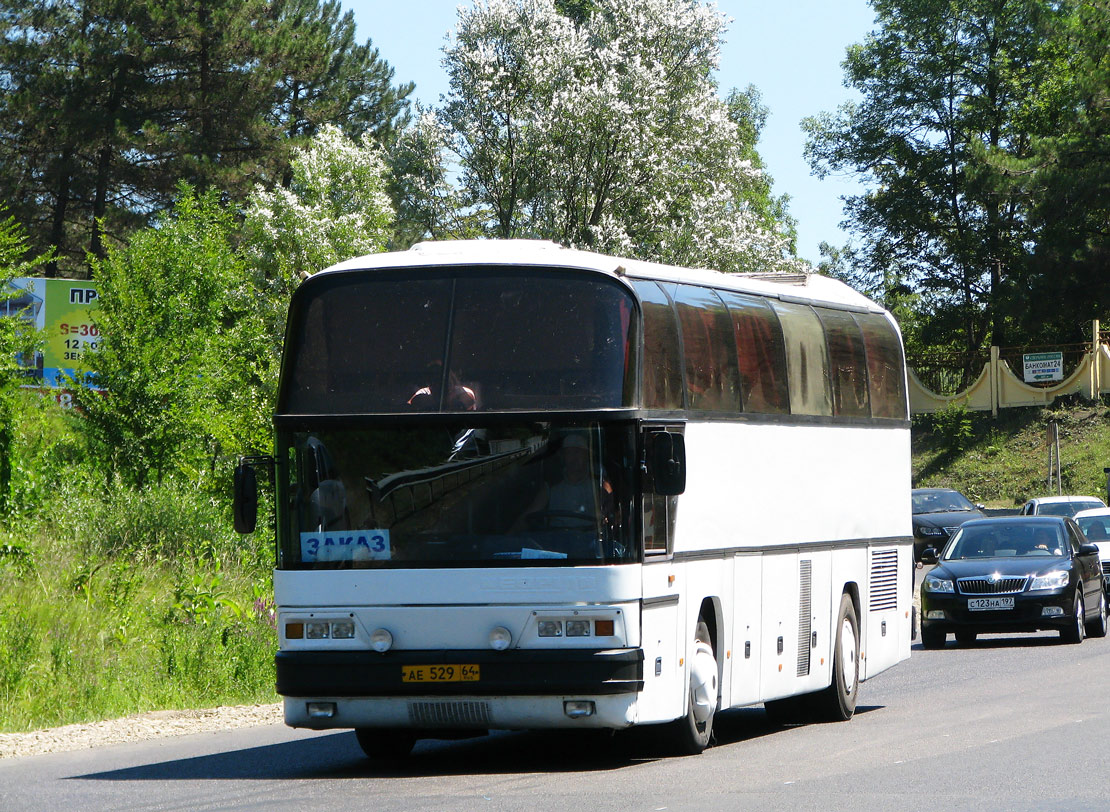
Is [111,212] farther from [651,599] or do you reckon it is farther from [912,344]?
[651,599]

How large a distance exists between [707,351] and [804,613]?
2933 mm

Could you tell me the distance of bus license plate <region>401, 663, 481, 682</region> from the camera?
10.6m

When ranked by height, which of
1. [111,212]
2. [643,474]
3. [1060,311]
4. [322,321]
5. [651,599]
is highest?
[111,212]

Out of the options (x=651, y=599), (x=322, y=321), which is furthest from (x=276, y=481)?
(x=651, y=599)

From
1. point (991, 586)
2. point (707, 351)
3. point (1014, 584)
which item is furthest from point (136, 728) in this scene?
point (1014, 584)

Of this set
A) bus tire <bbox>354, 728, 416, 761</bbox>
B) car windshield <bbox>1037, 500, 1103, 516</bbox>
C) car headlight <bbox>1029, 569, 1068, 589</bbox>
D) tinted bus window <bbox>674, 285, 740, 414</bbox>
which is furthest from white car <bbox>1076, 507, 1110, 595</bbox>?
bus tire <bbox>354, 728, 416, 761</bbox>

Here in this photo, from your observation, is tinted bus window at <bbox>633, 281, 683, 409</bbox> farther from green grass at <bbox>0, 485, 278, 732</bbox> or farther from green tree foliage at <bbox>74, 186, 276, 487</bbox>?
green tree foliage at <bbox>74, 186, 276, 487</bbox>

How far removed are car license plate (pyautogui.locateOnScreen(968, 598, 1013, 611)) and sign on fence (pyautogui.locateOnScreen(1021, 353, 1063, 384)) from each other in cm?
3343

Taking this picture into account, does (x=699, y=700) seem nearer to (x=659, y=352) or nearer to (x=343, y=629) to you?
(x=659, y=352)

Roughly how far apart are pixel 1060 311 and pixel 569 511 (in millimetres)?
48293

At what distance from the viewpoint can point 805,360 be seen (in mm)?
14328

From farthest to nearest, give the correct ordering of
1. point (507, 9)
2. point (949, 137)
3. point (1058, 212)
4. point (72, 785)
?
point (949, 137) < point (1058, 212) < point (507, 9) < point (72, 785)

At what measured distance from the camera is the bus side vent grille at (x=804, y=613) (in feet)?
46.1

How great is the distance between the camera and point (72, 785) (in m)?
10.6
